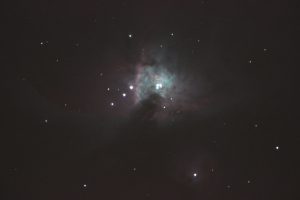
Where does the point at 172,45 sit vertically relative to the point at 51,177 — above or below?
above

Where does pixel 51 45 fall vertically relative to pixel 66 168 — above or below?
above

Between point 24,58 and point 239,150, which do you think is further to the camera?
point 239,150

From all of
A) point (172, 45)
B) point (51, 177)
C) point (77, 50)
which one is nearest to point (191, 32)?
point (172, 45)

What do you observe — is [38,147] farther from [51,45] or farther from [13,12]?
[13,12]

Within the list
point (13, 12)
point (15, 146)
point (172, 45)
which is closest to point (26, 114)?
point (15, 146)

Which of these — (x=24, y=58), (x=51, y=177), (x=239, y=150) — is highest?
(x=24, y=58)

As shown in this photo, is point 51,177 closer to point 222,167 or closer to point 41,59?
point 41,59

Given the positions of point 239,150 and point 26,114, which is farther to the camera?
point 239,150

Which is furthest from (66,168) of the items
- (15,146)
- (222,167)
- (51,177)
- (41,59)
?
(222,167)
